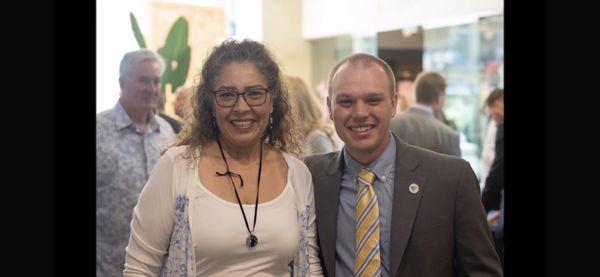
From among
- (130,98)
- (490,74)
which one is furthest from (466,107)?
(130,98)

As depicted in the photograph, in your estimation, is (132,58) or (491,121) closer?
(132,58)

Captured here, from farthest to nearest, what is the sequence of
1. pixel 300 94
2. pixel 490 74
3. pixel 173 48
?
pixel 490 74 < pixel 173 48 < pixel 300 94

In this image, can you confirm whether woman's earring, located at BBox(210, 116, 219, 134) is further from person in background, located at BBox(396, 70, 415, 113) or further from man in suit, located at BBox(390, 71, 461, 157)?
person in background, located at BBox(396, 70, 415, 113)

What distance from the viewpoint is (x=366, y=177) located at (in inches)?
89.0

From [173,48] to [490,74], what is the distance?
4.24 meters

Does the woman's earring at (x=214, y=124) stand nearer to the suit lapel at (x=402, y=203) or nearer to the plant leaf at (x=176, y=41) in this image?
the suit lapel at (x=402, y=203)

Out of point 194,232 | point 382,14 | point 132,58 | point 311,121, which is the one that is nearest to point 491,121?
point 382,14

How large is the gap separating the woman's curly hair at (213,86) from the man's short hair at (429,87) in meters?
3.13

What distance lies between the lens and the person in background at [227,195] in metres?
2.07

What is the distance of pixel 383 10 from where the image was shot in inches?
258

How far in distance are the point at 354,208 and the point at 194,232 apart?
0.57m

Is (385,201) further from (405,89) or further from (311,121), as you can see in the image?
(405,89)

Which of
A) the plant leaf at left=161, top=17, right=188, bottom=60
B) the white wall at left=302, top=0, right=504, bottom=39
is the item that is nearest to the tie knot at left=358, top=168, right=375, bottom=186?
the plant leaf at left=161, top=17, right=188, bottom=60
